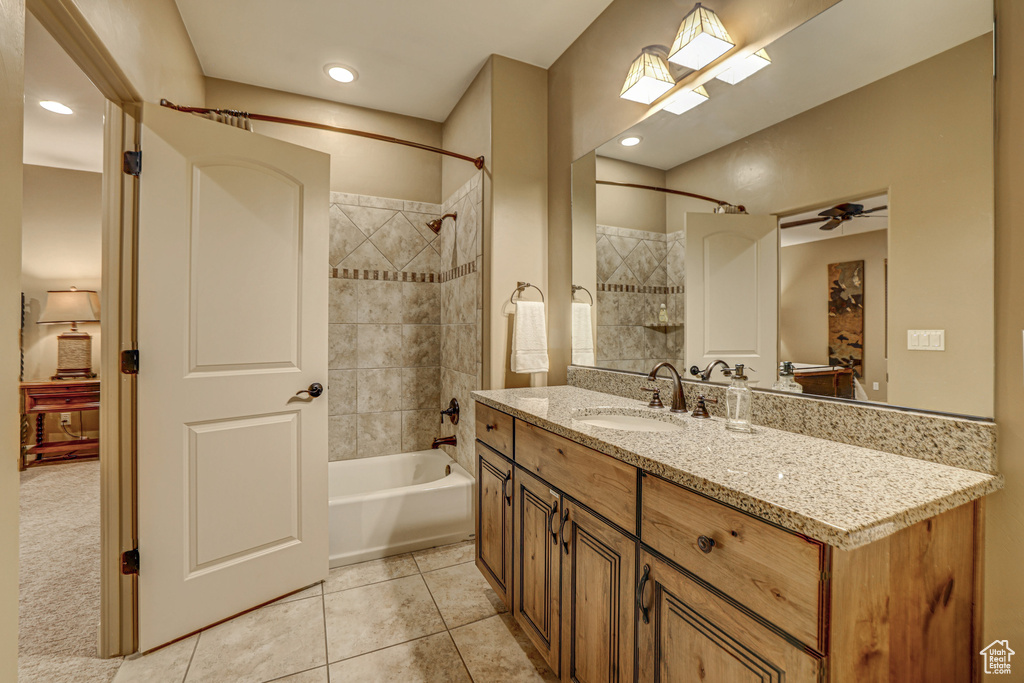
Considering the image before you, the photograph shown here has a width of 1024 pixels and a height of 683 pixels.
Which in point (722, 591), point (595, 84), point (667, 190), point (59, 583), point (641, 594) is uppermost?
point (595, 84)

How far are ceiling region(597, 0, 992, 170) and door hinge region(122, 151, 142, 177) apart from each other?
1.97m

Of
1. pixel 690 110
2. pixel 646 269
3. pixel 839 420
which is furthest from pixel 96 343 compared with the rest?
pixel 839 420

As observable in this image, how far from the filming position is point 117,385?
1.62m

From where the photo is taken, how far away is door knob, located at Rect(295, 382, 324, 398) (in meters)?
2.03

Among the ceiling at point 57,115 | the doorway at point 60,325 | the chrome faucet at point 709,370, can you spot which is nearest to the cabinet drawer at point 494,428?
the chrome faucet at point 709,370

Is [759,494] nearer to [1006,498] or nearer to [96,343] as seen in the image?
[1006,498]

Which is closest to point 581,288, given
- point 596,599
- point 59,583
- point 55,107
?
point 596,599

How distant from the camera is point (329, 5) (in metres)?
2.02

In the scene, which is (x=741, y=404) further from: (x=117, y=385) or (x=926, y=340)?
(x=117, y=385)

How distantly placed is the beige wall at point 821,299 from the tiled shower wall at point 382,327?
7.40ft

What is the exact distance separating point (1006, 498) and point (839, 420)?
32 cm

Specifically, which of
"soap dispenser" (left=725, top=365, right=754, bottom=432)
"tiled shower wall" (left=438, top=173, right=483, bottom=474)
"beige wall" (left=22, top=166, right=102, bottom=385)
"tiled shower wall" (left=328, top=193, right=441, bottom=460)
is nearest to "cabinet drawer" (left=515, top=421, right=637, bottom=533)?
"soap dispenser" (left=725, top=365, right=754, bottom=432)

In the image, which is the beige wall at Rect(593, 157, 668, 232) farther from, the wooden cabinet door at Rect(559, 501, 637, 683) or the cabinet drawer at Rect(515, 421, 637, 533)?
the wooden cabinet door at Rect(559, 501, 637, 683)

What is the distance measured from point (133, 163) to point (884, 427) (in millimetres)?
2497
